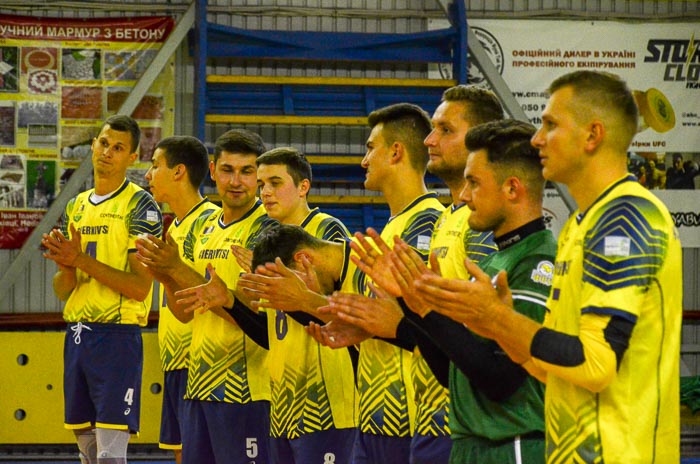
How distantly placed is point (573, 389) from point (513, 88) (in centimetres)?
813

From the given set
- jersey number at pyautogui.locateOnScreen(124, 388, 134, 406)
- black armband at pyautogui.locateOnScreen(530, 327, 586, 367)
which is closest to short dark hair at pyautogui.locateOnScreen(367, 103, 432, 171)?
black armband at pyautogui.locateOnScreen(530, 327, 586, 367)

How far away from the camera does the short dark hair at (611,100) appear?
8.84ft

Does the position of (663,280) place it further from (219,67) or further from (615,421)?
(219,67)

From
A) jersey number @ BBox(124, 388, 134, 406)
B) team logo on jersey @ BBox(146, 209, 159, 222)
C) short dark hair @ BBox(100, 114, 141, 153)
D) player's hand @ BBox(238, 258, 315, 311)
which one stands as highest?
short dark hair @ BBox(100, 114, 141, 153)

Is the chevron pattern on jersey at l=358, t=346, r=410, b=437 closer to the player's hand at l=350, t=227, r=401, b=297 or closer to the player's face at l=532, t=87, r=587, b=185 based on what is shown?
the player's hand at l=350, t=227, r=401, b=297

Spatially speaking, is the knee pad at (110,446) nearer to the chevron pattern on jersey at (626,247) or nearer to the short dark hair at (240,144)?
the short dark hair at (240,144)

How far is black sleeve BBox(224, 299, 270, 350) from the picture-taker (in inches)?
201

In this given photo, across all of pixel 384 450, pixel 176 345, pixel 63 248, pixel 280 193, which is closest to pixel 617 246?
pixel 384 450

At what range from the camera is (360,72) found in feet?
34.1

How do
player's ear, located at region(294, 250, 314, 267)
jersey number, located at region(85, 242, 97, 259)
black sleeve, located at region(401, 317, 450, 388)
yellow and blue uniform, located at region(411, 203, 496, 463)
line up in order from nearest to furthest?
1. black sleeve, located at region(401, 317, 450, 388)
2. yellow and blue uniform, located at region(411, 203, 496, 463)
3. player's ear, located at region(294, 250, 314, 267)
4. jersey number, located at region(85, 242, 97, 259)

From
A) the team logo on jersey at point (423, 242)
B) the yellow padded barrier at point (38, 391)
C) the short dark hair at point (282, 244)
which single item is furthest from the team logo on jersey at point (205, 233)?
the yellow padded barrier at point (38, 391)

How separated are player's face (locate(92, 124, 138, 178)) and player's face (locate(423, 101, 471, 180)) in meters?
3.25

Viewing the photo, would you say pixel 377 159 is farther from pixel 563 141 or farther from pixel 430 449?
pixel 563 141

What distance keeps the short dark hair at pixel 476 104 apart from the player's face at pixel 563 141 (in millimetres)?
1221
